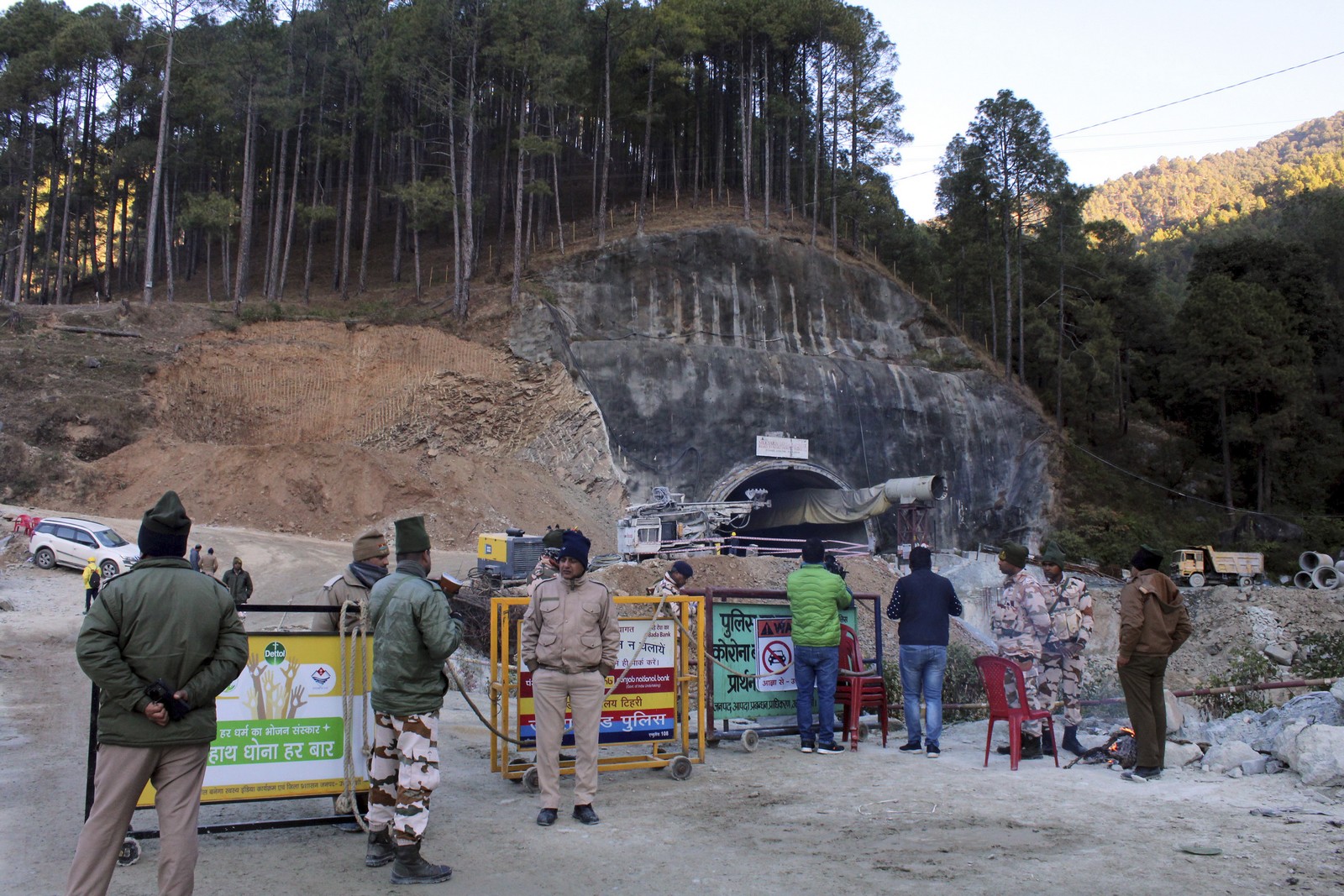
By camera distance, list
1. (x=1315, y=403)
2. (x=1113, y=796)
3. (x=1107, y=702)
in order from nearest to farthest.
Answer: (x=1113, y=796)
(x=1107, y=702)
(x=1315, y=403)

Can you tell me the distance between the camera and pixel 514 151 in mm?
52844

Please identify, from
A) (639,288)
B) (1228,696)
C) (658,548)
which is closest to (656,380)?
(639,288)

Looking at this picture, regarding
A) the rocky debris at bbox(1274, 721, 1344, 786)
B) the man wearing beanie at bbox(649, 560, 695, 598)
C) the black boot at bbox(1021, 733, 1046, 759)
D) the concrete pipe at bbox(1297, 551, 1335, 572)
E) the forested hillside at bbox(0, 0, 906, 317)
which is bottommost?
the black boot at bbox(1021, 733, 1046, 759)

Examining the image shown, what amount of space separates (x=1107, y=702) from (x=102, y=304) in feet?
130

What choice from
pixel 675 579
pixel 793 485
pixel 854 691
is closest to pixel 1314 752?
pixel 854 691

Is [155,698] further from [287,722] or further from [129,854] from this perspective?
[287,722]

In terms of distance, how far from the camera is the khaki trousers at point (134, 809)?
396cm

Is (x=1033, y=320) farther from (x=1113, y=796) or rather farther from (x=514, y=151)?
(x=1113, y=796)

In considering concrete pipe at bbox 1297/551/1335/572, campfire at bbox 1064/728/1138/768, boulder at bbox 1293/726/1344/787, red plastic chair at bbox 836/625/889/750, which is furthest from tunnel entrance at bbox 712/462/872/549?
boulder at bbox 1293/726/1344/787

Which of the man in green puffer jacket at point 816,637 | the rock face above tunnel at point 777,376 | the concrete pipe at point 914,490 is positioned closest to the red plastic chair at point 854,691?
the man in green puffer jacket at point 816,637

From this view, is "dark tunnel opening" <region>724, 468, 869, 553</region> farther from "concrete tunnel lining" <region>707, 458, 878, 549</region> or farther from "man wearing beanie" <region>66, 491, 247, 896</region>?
"man wearing beanie" <region>66, 491, 247, 896</region>

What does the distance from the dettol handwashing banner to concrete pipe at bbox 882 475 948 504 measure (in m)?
27.1

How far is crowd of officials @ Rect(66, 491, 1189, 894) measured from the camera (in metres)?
4.03

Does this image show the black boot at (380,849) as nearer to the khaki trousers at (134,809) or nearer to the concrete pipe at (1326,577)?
the khaki trousers at (134,809)
